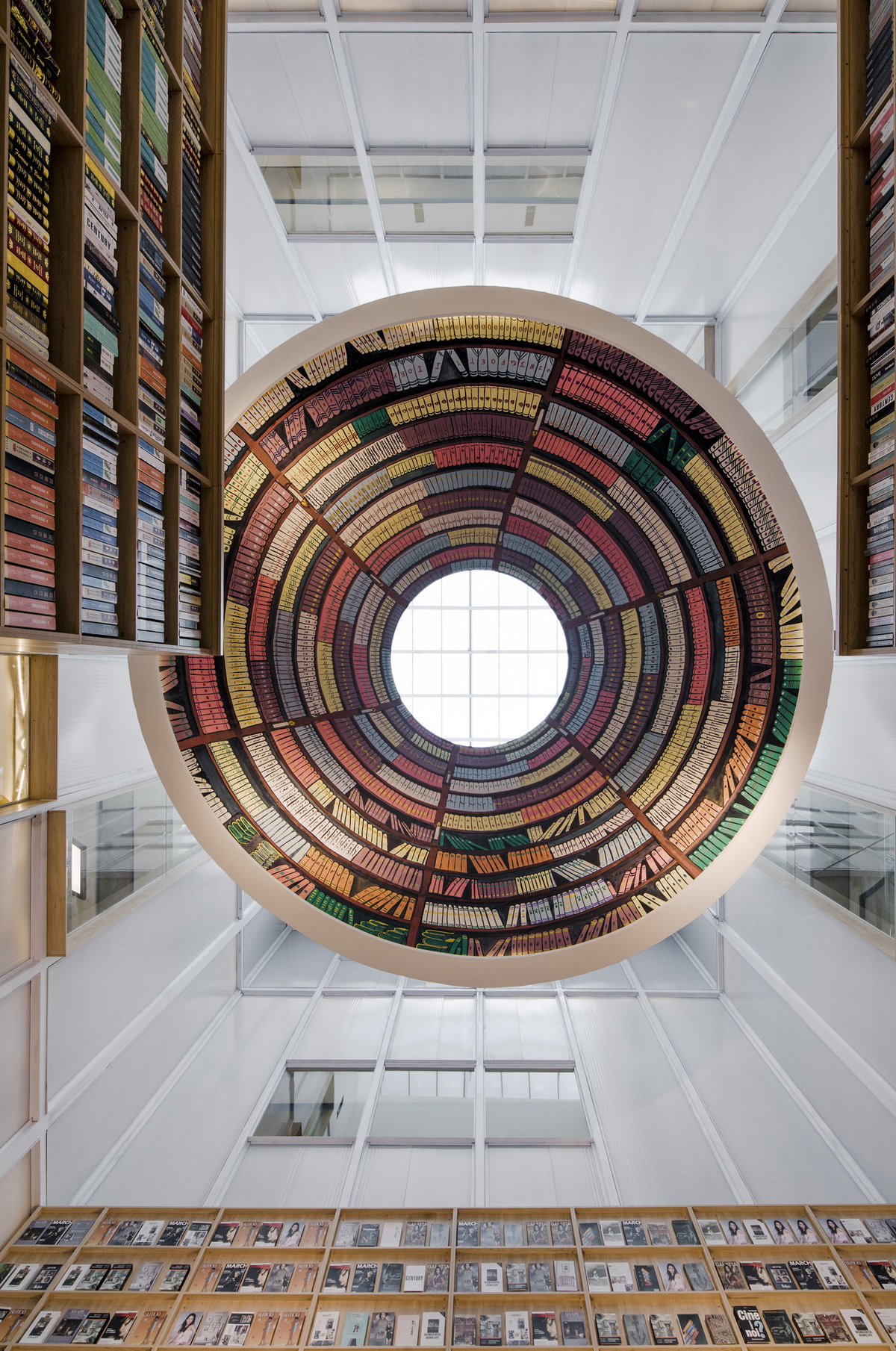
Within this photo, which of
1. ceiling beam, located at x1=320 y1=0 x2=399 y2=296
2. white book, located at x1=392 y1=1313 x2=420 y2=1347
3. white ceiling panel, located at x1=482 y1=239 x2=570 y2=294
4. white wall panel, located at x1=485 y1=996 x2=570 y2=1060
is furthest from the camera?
white wall panel, located at x1=485 y1=996 x2=570 y2=1060

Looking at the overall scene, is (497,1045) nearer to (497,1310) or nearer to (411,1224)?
(411,1224)

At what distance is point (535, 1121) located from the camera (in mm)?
3742

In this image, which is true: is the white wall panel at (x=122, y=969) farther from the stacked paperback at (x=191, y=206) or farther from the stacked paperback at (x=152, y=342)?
the stacked paperback at (x=191, y=206)

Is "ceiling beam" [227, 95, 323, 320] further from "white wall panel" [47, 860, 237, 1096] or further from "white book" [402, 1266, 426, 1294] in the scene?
"white book" [402, 1266, 426, 1294]

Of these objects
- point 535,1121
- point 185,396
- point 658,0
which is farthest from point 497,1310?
point 658,0

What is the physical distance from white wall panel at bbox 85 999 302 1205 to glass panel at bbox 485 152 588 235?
5.32 meters

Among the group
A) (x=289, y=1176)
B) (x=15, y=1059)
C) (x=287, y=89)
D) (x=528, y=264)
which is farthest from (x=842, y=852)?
(x=287, y=89)

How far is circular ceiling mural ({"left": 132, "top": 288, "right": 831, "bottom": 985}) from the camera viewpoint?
2.21 meters

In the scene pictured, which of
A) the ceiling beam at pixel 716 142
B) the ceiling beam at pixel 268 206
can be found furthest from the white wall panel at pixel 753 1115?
the ceiling beam at pixel 268 206

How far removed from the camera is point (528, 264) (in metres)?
4.04

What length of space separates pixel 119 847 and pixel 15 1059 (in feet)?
3.41

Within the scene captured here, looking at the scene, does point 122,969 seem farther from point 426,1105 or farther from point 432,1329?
point 432,1329

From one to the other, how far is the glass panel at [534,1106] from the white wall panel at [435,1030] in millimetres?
328

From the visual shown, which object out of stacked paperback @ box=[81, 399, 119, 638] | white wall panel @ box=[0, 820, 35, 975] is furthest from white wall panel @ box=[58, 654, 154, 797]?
stacked paperback @ box=[81, 399, 119, 638]
